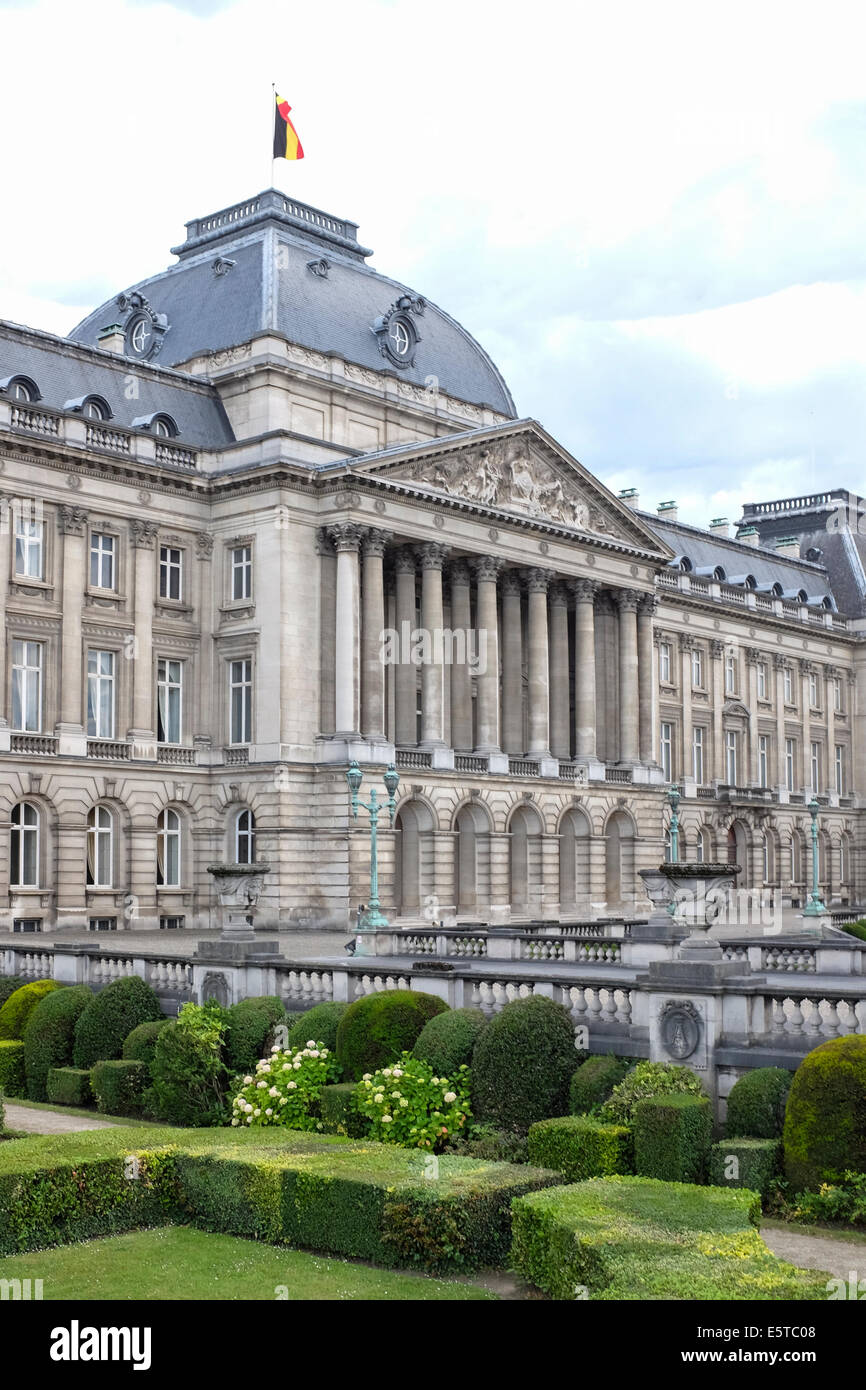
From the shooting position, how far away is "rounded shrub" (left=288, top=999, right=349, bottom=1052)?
93.0ft

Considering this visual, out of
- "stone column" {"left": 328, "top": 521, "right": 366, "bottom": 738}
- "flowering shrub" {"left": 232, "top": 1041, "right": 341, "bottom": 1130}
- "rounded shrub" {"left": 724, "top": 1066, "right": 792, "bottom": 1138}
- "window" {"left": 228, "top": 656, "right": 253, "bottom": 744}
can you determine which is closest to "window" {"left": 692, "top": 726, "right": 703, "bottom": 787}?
"stone column" {"left": 328, "top": 521, "right": 366, "bottom": 738}

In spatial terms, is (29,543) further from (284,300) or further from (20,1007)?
(20,1007)

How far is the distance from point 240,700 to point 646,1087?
135 feet

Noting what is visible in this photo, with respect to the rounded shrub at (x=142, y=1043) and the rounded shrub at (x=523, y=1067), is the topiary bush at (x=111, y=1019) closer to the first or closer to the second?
the rounded shrub at (x=142, y=1043)

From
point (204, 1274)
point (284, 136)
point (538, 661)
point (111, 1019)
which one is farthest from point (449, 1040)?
point (284, 136)

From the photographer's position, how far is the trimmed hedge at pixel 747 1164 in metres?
21.8

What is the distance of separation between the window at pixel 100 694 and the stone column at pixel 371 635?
9.94m

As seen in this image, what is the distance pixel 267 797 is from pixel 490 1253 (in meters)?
41.9

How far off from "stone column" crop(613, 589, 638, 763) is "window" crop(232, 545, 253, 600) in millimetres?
21611

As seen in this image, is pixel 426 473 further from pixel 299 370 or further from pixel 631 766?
pixel 631 766

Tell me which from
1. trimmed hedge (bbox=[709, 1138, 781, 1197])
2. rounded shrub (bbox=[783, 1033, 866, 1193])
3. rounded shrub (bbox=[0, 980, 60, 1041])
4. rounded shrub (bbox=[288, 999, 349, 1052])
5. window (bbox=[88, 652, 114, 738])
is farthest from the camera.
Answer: window (bbox=[88, 652, 114, 738])

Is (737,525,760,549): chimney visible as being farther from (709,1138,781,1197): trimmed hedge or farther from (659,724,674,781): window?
(709,1138,781,1197): trimmed hedge

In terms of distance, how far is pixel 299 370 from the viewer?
2493 inches

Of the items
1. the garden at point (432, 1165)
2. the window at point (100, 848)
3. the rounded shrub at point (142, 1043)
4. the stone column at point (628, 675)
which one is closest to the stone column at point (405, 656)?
the window at point (100, 848)
